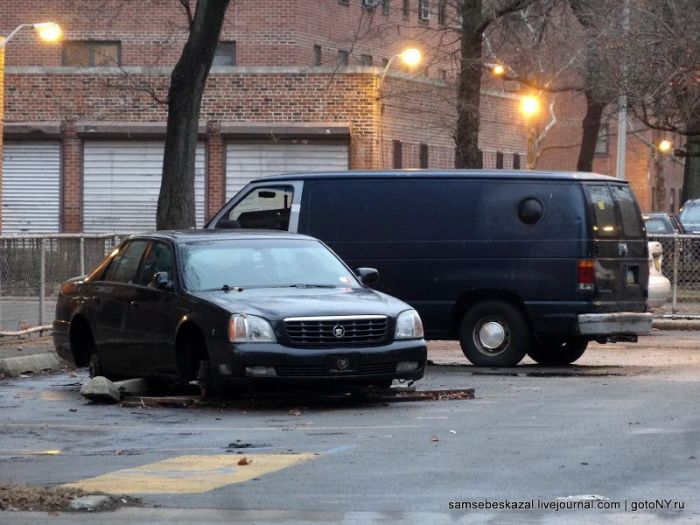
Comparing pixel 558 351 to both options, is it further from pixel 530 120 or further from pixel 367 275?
pixel 530 120

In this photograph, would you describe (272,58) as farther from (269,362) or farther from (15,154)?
(269,362)

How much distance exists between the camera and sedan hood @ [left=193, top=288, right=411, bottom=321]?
1381cm

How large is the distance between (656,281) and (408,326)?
38.2 ft

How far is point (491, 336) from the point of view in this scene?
1834 centimetres

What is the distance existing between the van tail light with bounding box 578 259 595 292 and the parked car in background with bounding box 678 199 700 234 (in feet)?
76.5

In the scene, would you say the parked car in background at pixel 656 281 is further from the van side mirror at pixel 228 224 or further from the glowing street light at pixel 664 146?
the glowing street light at pixel 664 146

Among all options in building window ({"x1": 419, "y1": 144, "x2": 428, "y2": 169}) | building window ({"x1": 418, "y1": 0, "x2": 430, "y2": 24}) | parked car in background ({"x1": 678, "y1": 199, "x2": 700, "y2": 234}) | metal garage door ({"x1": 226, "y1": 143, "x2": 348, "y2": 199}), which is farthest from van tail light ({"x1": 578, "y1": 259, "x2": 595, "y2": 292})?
building window ({"x1": 419, "y1": 144, "x2": 428, "y2": 169})

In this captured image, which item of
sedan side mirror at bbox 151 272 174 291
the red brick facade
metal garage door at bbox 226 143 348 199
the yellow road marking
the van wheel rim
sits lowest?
the yellow road marking

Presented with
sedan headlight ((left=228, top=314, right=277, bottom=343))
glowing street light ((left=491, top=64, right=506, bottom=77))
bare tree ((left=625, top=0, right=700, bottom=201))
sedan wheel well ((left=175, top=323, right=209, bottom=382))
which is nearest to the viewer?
sedan headlight ((left=228, top=314, right=277, bottom=343))

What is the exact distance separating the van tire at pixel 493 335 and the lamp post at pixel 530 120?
29335 mm

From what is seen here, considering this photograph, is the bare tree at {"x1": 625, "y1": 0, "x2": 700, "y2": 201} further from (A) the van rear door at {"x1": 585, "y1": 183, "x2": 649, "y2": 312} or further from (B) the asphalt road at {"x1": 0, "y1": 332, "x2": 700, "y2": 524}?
(B) the asphalt road at {"x1": 0, "y1": 332, "x2": 700, "y2": 524}

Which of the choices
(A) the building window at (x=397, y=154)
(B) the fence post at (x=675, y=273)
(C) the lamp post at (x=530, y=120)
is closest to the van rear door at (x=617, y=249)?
(B) the fence post at (x=675, y=273)

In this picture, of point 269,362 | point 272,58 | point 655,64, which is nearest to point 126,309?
point 269,362

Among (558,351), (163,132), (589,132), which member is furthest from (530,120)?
(558,351)
